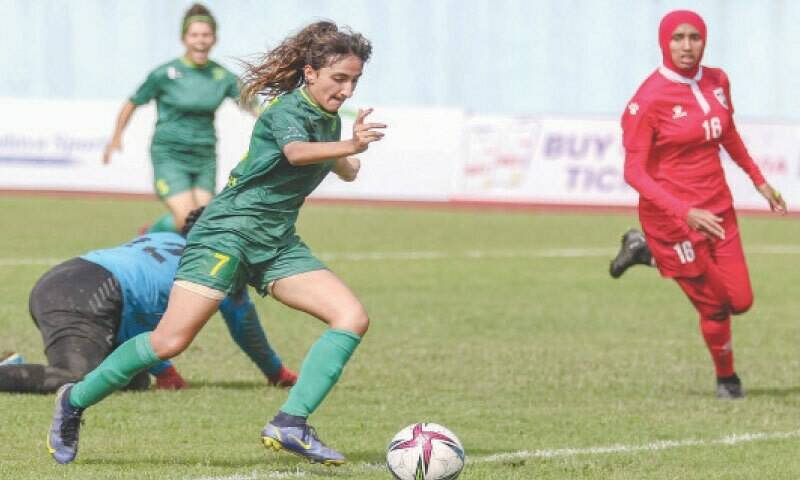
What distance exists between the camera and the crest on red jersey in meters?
9.31

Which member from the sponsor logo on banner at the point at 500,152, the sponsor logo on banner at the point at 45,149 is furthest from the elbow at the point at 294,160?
the sponsor logo on banner at the point at 45,149

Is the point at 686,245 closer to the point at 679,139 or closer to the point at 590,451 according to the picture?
the point at 679,139

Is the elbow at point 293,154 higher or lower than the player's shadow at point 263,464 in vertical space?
higher

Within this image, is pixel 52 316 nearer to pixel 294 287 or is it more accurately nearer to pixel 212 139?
pixel 294 287

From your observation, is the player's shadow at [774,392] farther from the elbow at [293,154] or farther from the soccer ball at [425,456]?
the elbow at [293,154]

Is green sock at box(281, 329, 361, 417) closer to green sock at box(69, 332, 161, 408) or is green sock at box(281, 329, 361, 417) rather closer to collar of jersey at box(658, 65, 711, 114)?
green sock at box(69, 332, 161, 408)

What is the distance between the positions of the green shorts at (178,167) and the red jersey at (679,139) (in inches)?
222

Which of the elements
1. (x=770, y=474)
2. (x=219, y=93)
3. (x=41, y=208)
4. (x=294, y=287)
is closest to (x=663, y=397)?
(x=770, y=474)

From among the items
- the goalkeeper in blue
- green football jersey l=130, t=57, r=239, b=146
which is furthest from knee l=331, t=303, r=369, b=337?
green football jersey l=130, t=57, r=239, b=146

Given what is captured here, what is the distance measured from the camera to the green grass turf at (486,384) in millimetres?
7211

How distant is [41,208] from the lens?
25.1 meters

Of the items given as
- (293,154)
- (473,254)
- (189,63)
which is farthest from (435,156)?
(293,154)

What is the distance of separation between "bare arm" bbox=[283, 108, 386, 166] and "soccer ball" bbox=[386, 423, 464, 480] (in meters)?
1.18

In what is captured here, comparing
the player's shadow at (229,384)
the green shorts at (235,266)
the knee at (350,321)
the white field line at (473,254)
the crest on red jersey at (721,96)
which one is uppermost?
the crest on red jersey at (721,96)
